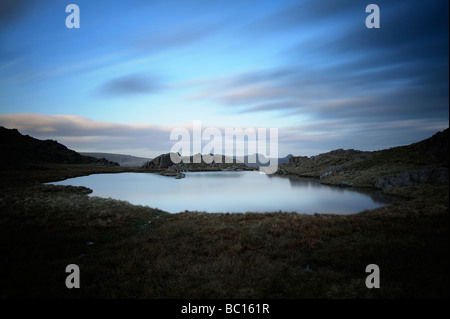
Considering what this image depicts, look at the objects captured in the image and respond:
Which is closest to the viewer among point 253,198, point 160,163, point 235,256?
point 235,256

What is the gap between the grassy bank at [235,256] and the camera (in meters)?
7.41

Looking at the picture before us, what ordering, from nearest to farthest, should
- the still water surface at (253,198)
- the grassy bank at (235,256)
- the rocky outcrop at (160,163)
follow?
the grassy bank at (235,256) < the still water surface at (253,198) < the rocky outcrop at (160,163)

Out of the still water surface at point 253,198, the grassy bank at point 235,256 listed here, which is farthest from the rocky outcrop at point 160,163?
the grassy bank at point 235,256

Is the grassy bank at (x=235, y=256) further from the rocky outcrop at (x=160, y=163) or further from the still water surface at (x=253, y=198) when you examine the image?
the rocky outcrop at (x=160, y=163)

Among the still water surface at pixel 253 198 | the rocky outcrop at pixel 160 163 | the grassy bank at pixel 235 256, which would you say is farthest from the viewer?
the rocky outcrop at pixel 160 163

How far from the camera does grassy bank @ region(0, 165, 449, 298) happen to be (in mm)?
7410

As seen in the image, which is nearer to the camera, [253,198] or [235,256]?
[235,256]

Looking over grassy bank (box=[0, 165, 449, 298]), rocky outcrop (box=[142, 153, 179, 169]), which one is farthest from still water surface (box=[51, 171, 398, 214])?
rocky outcrop (box=[142, 153, 179, 169])

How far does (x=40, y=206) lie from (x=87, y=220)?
22.5ft

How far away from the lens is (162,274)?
30.7 feet

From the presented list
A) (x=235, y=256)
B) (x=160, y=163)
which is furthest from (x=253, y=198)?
(x=160, y=163)

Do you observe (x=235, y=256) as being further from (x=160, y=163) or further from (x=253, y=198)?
(x=160, y=163)

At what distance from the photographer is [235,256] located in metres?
11.2
